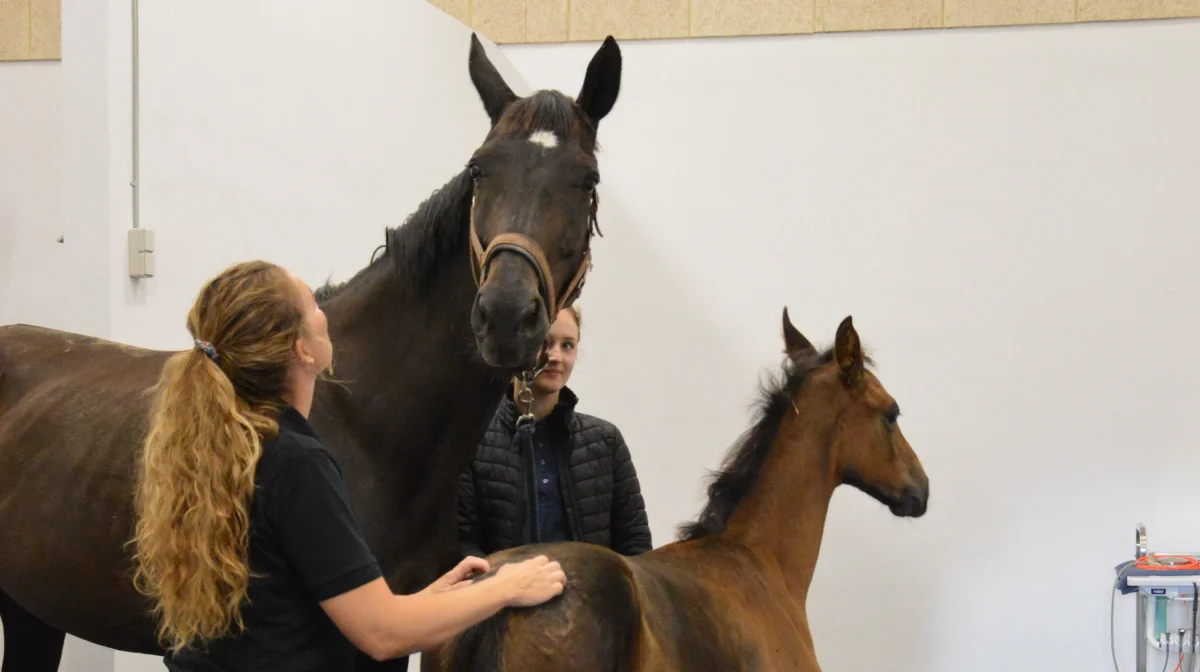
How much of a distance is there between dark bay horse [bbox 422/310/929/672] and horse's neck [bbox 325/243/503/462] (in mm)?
296

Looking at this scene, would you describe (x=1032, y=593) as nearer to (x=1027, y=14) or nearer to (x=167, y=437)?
(x=1027, y=14)

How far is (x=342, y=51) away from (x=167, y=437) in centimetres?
228

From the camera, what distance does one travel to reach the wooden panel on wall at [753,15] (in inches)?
151

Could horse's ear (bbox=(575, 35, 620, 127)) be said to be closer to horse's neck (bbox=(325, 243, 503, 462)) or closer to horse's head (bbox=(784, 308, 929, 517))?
horse's neck (bbox=(325, 243, 503, 462))

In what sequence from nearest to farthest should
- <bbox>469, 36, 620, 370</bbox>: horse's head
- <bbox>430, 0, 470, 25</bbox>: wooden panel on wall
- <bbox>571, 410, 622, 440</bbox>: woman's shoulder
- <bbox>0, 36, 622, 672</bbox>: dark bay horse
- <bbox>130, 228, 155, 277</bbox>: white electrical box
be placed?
1. <bbox>469, 36, 620, 370</bbox>: horse's head
2. <bbox>0, 36, 622, 672</bbox>: dark bay horse
3. <bbox>571, 410, 622, 440</bbox>: woman's shoulder
4. <bbox>130, 228, 155, 277</bbox>: white electrical box
5. <bbox>430, 0, 470, 25</bbox>: wooden panel on wall

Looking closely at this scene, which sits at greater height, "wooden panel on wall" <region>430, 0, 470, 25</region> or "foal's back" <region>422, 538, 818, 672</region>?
"wooden panel on wall" <region>430, 0, 470, 25</region>

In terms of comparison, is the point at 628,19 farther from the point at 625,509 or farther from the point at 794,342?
the point at 625,509

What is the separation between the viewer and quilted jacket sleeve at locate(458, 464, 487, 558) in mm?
2074

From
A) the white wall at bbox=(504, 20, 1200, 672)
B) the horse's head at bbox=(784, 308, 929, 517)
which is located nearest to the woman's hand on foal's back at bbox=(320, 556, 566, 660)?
the horse's head at bbox=(784, 308, 929, 517)

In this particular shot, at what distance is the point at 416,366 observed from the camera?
1.69m

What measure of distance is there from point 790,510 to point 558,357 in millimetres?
617

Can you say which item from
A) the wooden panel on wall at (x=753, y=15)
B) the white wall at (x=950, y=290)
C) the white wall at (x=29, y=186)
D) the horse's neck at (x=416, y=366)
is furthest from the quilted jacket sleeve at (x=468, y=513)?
the wooden panel on wall at (x=753, y=15)

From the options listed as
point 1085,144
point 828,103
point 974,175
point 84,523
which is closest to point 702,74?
point 828,103

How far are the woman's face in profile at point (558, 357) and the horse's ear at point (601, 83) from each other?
1.54ft
